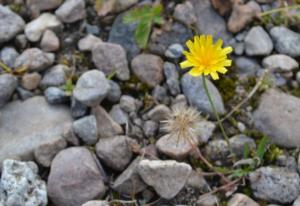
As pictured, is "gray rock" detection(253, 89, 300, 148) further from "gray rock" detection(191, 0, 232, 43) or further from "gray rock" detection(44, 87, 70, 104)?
"gray rock" detection(44, 87, 70, 104)

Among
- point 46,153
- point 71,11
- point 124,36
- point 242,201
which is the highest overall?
point 71,11

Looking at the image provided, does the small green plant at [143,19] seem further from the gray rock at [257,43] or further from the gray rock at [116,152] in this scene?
the gray rock at [116,152]

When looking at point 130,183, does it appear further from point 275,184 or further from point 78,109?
point 275,184

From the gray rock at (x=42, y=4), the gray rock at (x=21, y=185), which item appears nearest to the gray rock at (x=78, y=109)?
the gray rock at (x=21, y=185)

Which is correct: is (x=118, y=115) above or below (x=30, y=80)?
below

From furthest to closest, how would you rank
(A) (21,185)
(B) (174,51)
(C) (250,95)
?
(B) (174,51) < (C) (250,95) < (A) (21,185)

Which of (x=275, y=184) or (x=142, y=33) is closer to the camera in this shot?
(x=275, y=184)

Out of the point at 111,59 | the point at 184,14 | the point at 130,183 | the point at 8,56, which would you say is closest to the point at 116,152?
the point at 130,183

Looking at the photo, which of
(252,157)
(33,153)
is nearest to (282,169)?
(252,157)
